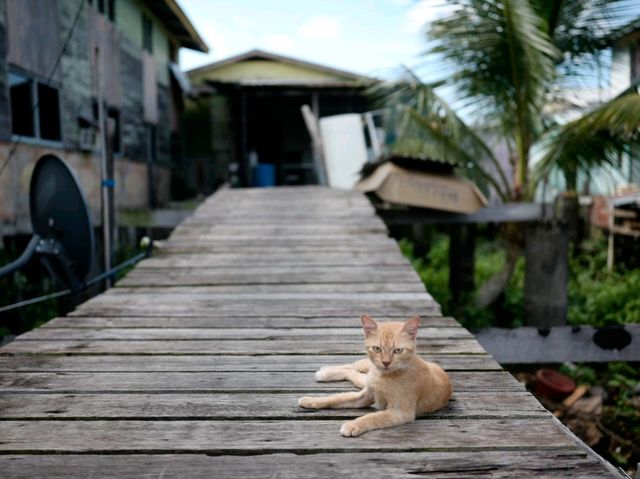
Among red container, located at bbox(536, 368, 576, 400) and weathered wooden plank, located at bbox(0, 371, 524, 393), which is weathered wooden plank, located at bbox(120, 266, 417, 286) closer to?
weathered wooden plank, located at bbox(0, 371, 524, 393)

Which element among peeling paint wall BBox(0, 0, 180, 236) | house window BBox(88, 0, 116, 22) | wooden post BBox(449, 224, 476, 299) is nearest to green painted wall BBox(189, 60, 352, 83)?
peeling paint wall BBox(0, 0, 180, 236)

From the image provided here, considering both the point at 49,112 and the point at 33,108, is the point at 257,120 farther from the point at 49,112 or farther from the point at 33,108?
the point at 33,108

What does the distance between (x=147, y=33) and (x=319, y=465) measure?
46.1 feet

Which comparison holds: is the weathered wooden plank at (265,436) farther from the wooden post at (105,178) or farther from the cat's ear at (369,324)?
the wooden post at (105,178)

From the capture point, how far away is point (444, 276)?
39.2 feet

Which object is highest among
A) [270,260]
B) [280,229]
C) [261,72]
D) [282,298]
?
[261,72]

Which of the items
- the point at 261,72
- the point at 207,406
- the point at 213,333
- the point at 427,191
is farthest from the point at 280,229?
the point at 261,72

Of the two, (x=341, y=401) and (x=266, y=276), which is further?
(x=266, y=276)

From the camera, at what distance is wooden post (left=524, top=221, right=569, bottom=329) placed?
24.2ft

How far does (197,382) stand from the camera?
2.51 metres

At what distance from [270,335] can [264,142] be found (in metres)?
16.7

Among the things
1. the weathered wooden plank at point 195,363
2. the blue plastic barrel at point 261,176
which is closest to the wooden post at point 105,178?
the weathered wooden plank at point 195,363

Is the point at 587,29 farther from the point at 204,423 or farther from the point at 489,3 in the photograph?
the point at 204,423

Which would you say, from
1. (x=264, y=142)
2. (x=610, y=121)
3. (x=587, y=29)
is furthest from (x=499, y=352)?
(x=264, y=142)
